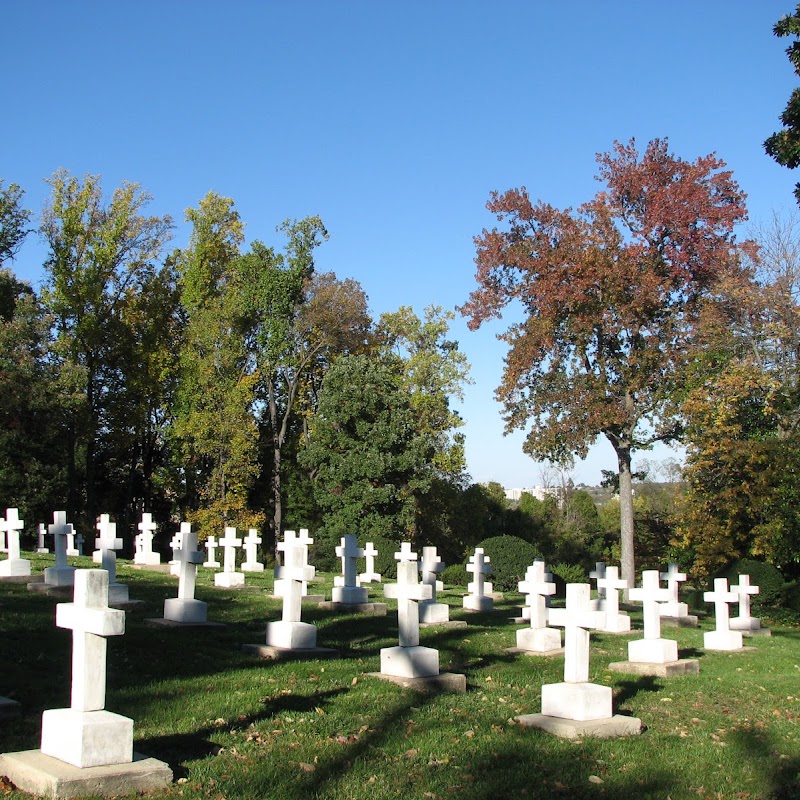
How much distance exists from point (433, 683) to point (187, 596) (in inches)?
179

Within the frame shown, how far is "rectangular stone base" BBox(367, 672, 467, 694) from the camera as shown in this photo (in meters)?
8.90

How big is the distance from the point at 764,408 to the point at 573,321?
6014mm

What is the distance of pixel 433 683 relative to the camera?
904 centimetres

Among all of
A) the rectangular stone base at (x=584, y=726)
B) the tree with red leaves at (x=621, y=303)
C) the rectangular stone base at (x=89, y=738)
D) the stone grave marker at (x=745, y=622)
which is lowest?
the stone grave marker at (x=745, y=622)

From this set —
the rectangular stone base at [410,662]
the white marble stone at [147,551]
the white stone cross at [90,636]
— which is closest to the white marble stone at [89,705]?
the white stone cross at [90,636]

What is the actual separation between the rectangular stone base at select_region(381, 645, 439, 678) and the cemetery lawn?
243 millimetres

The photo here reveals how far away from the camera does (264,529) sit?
4050 cm

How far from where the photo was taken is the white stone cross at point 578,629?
26.5 feet

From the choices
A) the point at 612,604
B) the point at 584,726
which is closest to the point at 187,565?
the point at 584,726

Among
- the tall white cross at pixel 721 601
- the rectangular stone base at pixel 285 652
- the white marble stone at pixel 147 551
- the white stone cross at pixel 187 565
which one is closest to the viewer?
the rectangular stone base at pixel 285 652

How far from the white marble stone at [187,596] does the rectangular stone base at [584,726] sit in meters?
5.38

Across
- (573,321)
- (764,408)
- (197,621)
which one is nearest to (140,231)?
(573,321)

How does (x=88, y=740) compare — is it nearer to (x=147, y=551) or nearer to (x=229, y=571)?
(x=229, y=571)

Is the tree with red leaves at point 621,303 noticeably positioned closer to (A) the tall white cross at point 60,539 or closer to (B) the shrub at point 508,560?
(B) the shrub at point 508,560
